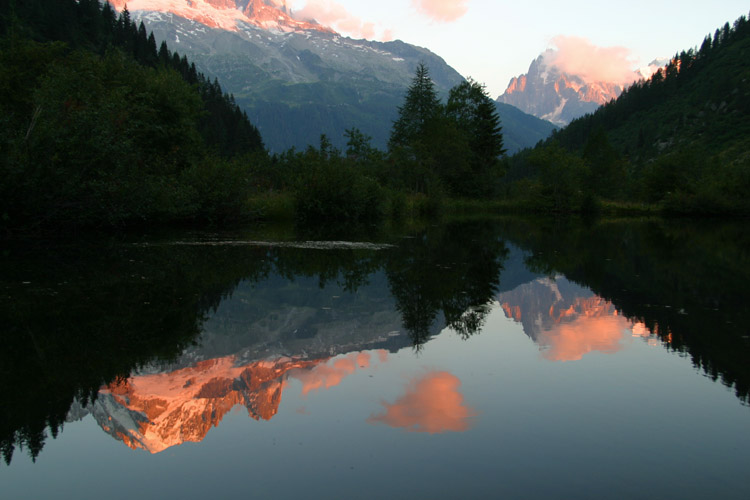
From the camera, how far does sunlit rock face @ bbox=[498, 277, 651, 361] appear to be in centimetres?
771

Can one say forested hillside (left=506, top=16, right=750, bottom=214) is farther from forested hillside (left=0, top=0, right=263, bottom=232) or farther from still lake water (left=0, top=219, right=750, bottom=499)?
still lake water (left=0, top=219, right=750, bottom=499)

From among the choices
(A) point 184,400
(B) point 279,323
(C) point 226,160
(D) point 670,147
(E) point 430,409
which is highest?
(D) point 670,147

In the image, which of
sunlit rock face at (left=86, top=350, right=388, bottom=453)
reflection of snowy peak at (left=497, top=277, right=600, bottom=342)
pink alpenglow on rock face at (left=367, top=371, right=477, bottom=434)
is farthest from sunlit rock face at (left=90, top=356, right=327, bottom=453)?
reflection of snowy peak at (left=497, top=277, right=600, bottom=342)

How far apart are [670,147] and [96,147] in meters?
139

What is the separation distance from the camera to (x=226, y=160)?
3381 centimetres

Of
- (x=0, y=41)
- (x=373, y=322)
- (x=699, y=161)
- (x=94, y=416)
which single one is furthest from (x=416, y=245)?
(x=699, y=161)

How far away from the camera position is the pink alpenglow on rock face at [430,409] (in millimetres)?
4895

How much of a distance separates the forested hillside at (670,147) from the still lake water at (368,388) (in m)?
54.3

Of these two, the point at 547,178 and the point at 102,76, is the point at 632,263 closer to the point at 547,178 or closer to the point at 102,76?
the point at 102,76

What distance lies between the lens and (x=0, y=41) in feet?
109

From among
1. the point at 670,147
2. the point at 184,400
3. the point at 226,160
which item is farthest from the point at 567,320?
the point at 670,147

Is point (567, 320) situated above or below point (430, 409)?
below

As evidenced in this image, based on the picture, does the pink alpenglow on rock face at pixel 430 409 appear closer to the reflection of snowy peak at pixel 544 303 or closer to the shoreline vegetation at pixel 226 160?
the reflection of snowy peak at pixel 544 303

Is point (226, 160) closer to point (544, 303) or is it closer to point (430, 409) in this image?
point (544, 303)
